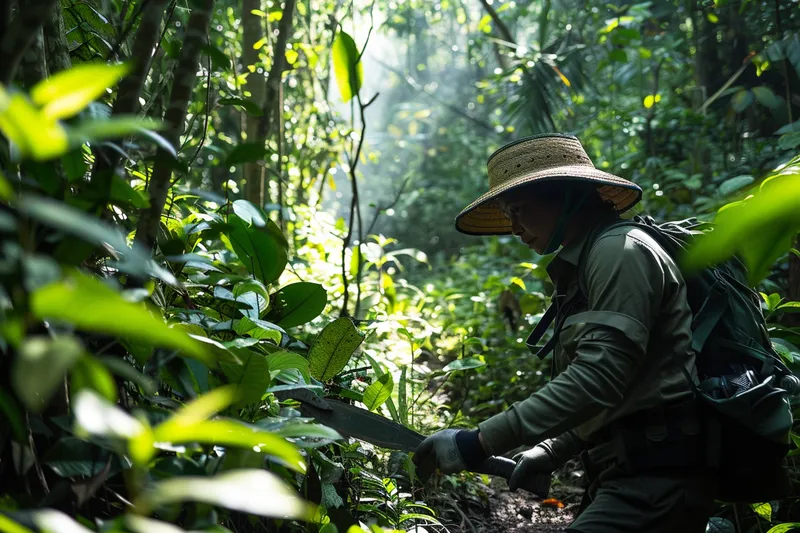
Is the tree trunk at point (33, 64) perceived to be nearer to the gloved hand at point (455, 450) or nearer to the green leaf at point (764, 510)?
the gloved hand at point (455, 450)

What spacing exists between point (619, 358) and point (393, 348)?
2.59m

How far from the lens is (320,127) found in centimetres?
625

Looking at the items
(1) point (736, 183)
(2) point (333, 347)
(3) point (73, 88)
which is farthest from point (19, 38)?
(1) point (736, 183)

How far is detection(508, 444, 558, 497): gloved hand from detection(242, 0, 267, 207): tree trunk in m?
2.25

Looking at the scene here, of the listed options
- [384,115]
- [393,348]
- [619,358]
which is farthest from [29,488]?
[384,115]

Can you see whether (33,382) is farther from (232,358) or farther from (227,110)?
(227,110)

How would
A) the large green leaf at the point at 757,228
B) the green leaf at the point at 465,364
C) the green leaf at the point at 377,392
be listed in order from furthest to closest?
the green leaf at the point at 465,364
the green leaf at the point at 377,392
the large green leaf at the point at 757,228

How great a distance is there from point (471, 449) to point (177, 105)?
3.86 ft

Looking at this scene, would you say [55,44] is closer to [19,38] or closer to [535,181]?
[19,38]

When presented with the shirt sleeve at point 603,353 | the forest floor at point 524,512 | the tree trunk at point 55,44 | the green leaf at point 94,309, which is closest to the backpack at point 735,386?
the shirt sleeve at point 603,353

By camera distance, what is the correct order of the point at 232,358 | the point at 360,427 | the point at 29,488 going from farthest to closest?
the point at 360,427 < the point at 232,358 < the point at 29,488

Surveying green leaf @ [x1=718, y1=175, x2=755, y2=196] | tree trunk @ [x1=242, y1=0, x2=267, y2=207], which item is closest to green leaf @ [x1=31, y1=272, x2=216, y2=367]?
tree trunk @ [x1=242, y1=0, x2=267, y2=207]

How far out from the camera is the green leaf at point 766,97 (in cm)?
488

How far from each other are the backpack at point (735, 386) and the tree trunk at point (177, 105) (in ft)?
4.00
